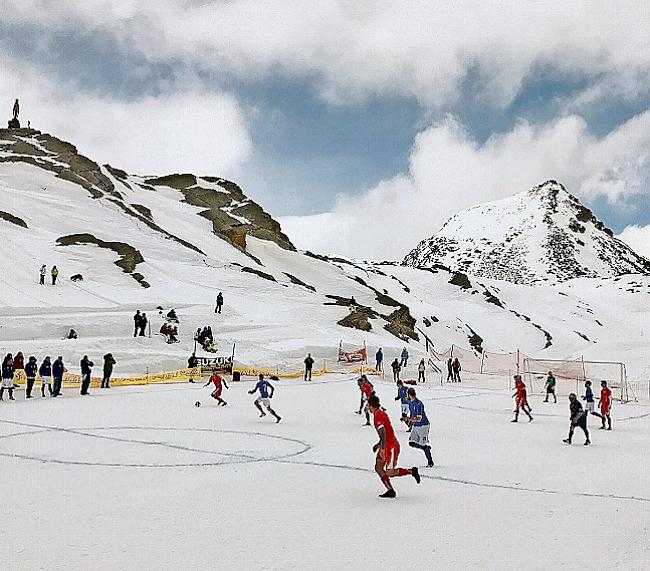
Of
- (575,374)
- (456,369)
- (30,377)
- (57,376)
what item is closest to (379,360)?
(456,369)

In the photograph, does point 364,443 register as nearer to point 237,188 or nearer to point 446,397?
point 446,397

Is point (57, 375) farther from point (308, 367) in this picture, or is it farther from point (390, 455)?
point (390, 455)

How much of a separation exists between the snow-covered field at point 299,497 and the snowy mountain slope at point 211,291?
15.9 meters

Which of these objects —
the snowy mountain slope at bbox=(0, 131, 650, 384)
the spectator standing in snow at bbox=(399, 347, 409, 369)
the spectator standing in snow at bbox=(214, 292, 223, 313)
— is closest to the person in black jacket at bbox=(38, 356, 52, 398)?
the snowy mountain slope at bbox=(0, 131, 650, 384)

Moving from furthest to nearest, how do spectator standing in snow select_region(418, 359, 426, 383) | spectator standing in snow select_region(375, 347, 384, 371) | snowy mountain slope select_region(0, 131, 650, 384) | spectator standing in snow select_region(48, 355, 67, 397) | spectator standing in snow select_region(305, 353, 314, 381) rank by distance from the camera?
spectator standing in snow select_region(418, 359, 426, 383) → spectator standing in snow select_region(375, 347, 384, 371) → snowy mountain slope select_region(0, 131, 650, 384) → spectator standing in snow select_region(305, 353, 314, 381) → spectator standing in snow select_region(48, 355, 67, 397)

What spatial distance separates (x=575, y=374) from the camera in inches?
1299

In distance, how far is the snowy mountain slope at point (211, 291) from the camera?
32.9 meters

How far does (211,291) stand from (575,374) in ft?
75.2

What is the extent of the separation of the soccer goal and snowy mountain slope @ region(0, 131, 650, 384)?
84.4 inches

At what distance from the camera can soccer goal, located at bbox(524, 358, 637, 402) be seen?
30406mm

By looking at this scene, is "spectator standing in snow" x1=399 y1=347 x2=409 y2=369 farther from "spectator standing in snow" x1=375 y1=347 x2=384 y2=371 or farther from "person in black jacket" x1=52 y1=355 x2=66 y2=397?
"person in black jacket" x1=52 y1=355 x2=66 y2=397

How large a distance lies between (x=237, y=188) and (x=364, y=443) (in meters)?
88.8

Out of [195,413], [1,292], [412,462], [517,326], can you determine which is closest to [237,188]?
[517,326]

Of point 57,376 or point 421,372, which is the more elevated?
point 421,372
